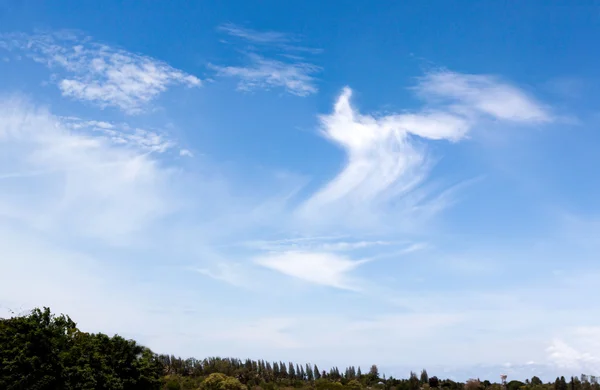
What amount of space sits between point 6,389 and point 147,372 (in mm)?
16648

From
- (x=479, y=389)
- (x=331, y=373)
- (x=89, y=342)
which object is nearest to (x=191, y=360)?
(x=331, y=373)

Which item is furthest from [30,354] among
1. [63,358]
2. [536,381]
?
[536,381]

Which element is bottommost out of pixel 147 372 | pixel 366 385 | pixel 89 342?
pixel 366 385

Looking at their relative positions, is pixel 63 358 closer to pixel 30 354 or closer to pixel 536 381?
pixel 30 354

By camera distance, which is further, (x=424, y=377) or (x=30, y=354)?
(x=424, y=377)

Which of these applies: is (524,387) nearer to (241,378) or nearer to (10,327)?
(241,378)

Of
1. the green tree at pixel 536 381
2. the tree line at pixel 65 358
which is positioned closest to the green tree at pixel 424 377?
the green tree at pixel 536 381

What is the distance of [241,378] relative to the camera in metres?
134

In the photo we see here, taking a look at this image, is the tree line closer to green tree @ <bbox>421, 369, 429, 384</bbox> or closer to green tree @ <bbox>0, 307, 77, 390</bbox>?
green tree @ <bbox>0, 307, 77, 390</bbox>

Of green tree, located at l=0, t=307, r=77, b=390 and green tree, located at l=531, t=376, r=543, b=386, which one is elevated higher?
green tree, located at l=0, t=307, r=77, b=390

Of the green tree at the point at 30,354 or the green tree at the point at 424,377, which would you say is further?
the green tree at the point at 424,377

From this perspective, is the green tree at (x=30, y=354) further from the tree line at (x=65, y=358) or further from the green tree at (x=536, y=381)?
the green tree at (x=536, y=381)

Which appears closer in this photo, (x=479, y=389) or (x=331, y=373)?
(x=479, y=389)

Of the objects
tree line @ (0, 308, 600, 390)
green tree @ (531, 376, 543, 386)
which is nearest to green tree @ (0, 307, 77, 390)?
tree line @ (0, 308, 600, 390)
